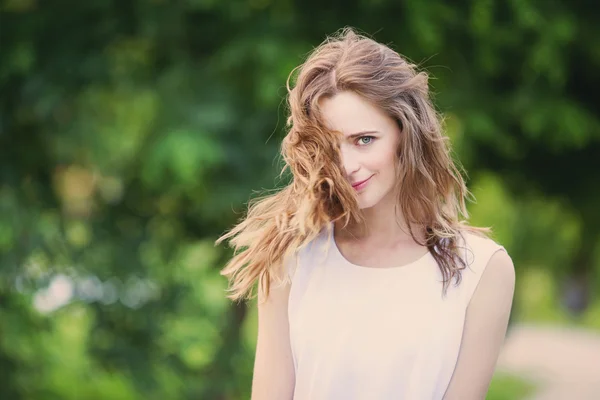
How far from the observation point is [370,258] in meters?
2.25

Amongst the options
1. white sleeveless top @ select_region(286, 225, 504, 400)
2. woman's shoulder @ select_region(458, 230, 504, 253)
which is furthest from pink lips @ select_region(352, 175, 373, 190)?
woman's shoulder @ select_region(458, 230, 504, 253)

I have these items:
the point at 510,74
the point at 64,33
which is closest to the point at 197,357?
the point at 64,33

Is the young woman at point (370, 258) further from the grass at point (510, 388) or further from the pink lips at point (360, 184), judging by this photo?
the grass at point (510, 388)

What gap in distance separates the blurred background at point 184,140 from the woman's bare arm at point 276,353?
2.58 meters

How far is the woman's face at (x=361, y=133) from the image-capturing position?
6.91 ft

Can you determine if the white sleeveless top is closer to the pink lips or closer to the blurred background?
the pink lips

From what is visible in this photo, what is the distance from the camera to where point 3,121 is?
19.2 ft

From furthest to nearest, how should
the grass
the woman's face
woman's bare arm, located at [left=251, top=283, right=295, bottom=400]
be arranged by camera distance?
the grass, woman's bare arm, located at [left=251, top=283, right=295, bottom=400], the woman's face

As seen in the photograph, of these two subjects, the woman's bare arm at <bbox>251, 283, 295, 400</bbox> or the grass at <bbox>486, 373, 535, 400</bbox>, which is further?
the grass at <bbox>486, 373, 535, 400</bbox>

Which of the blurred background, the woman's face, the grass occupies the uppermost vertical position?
the grass

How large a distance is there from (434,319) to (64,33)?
410 centimetres

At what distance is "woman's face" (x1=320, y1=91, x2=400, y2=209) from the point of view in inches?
83.0

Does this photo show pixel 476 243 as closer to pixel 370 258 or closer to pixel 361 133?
pixel 370 258

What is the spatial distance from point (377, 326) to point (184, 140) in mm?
2984
